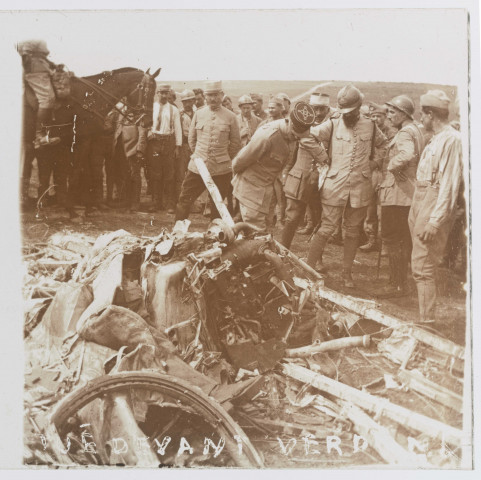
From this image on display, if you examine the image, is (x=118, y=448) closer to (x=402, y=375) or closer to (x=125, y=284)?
(x=125, y=284)

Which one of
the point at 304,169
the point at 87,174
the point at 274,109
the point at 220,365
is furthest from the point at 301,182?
the point at 87,174

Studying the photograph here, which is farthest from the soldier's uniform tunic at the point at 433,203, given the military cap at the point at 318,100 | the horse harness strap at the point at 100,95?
the horse harness strap at the point at 100,95

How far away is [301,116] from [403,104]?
0.82 meters

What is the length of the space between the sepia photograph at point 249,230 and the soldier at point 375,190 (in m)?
0.01

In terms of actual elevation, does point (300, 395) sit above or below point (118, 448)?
above

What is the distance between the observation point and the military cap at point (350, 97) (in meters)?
5.40

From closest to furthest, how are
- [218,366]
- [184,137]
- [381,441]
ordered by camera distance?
[381,441] → [218,366] → [184,137]

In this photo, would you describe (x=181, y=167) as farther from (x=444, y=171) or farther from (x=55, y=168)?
(x=444, y=171)

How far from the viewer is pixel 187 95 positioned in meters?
5.51

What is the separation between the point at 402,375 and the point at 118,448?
7.49ft

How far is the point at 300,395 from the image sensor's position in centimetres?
529

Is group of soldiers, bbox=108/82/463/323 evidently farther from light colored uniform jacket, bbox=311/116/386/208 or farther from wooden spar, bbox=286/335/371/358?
wooden spar, bbox=286/335/371/358

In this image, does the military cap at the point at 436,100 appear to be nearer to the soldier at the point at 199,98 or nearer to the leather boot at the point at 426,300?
the leather boot at the point at 426,300

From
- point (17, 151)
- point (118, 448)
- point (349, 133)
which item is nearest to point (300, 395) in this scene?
point (118, 448)
